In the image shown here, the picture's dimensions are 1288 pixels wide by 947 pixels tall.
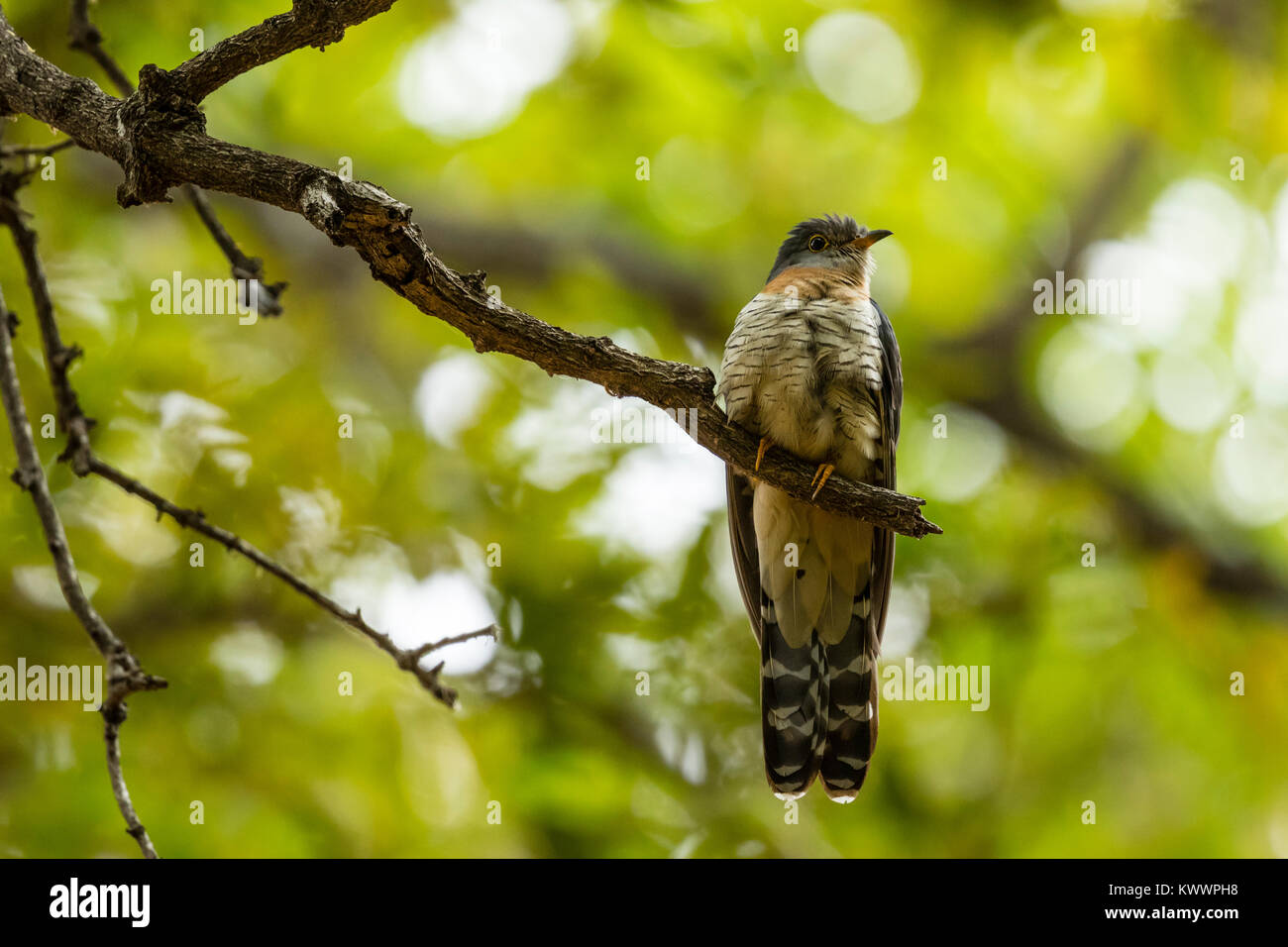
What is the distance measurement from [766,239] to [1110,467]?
2.94m

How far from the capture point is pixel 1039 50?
23.2ft

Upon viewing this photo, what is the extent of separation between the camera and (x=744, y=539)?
4824 millimetres

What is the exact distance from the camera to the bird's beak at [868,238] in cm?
520

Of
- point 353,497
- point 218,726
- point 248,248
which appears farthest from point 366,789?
point 248,248

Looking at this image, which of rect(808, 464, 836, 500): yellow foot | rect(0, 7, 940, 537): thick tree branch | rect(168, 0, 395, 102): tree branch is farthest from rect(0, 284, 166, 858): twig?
rect(808, 464, 836, 500): yellow foot

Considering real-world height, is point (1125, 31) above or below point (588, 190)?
above

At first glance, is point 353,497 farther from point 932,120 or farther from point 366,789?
point 932,120

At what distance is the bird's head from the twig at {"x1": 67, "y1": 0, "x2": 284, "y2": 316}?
2593 millimetres

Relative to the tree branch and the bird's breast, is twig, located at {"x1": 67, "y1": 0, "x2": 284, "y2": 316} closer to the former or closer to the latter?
the tree branch

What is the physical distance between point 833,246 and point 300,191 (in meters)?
3.44

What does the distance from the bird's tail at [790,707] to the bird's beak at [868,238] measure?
1864mm

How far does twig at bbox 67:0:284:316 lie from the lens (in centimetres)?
315

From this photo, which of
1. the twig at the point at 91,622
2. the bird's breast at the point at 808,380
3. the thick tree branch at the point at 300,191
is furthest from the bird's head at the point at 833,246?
the twig at the point at 91,622

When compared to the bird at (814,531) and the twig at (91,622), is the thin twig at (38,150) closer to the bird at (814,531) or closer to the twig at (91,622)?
the twig at (91,622)
